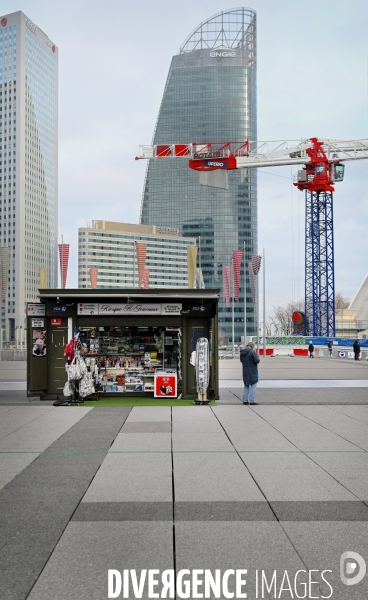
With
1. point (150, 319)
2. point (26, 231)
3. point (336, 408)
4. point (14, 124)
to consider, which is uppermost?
point (14, 124)

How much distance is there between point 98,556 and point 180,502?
1798 millimetres

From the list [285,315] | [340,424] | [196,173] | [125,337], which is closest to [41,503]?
[340,424]

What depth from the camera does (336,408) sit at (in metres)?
15.9

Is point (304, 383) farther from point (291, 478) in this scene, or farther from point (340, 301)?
point (340, 301)

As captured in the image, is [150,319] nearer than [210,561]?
No

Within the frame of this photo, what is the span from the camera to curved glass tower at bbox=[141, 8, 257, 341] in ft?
569

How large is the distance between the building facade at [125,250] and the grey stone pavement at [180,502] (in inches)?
5642

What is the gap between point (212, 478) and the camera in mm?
7934

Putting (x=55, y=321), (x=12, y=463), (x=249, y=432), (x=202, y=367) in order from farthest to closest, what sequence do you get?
(x=55, y=321), (x=202, y=367), (x=249, y=432), (x=12, y=463)

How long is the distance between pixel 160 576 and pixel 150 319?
44.9ft

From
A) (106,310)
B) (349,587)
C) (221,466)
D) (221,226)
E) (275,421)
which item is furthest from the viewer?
(221,226)

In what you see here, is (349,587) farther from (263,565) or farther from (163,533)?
(163,533)

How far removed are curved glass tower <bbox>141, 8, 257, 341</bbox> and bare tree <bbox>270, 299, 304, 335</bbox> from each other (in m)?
23.2

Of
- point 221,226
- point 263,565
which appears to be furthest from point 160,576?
point 221,226
